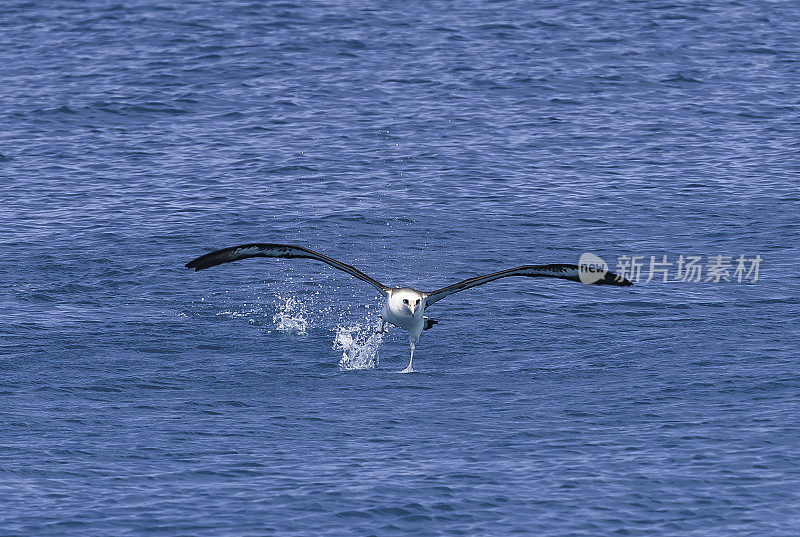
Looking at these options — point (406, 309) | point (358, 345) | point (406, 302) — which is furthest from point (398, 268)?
point (406, 302)

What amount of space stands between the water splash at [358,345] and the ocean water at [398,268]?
67 mm

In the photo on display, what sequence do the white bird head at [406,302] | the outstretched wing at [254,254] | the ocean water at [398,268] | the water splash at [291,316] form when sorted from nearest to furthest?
the ocean water at [398,268]
the outstretched wing at [254,254]
the white bird head at [406,302]
the water splash at [291,316]

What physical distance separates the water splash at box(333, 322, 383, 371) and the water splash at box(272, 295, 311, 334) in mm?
828

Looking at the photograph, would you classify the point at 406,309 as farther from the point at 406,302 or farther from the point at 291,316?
the point at 291,316

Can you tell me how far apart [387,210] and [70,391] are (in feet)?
44.5

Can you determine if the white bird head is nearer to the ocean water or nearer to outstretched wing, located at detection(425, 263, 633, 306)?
outstretched wing, located at detection(425, 263, 633, 306)

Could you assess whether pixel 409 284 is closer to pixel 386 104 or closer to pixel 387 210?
pixel 387 210

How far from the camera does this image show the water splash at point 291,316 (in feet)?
95.7

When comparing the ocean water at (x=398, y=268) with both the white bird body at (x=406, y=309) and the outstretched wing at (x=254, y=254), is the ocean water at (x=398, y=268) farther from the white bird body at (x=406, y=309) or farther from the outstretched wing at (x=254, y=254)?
the outstretched wing at (x=254, y=254)

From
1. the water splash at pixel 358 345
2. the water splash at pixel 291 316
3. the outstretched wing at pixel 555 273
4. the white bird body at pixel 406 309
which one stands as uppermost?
the outstretched wing at pixel 555 273

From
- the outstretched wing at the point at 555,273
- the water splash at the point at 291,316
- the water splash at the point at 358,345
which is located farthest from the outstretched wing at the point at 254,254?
the water splash at the point at 291,316

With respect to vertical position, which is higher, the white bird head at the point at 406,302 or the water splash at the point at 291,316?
the white bird head at the point at 406,302

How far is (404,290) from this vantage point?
25.0 meters

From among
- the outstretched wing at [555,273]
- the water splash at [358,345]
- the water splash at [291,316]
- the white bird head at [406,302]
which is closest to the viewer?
the outstretched wing at [555,273]
